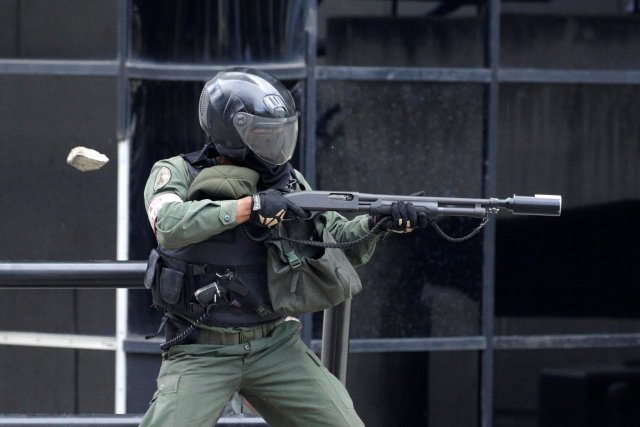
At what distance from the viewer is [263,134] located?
146 inches

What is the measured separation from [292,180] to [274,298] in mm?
418

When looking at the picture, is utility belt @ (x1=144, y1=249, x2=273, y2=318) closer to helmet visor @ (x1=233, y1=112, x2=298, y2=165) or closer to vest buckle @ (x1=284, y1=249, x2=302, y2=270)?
vest buckle @ (x1=284, y1=249, x2=302, y2=270)

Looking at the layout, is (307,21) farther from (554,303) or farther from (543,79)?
(554,303)

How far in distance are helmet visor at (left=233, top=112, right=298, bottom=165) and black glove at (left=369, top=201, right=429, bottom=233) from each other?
1.24 feet

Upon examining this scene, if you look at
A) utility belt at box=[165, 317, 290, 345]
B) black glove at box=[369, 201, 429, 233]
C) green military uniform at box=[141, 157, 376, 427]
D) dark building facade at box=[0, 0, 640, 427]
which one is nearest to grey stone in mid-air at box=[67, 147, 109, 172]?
green military uniform at box=[141, 157, 376, 427]

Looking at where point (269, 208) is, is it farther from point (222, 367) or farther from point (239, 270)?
point (222, 367)

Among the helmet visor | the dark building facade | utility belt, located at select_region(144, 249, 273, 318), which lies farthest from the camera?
the dark building facade

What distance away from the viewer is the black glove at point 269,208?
11.4 ft

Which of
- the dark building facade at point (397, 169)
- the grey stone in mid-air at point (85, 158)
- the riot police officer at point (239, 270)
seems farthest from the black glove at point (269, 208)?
the dark building facade at point (397, 169)

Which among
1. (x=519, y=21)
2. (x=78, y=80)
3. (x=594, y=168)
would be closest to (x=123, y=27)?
(x=78, y=80)

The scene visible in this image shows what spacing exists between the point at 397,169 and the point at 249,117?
8.52ft

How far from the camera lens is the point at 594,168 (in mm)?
6418

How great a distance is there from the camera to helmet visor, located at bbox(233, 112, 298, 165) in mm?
3709

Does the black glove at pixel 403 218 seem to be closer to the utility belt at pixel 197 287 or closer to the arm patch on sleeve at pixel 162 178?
the utility belt at pixel 197 287
